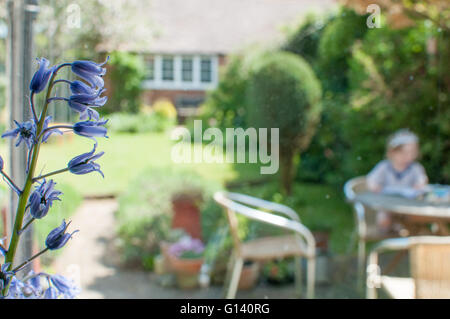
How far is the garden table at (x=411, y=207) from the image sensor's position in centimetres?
262

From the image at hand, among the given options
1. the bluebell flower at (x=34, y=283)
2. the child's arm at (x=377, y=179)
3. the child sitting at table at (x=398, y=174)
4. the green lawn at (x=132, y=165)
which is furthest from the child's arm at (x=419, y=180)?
the bluebell flower at (x=34, y=283)

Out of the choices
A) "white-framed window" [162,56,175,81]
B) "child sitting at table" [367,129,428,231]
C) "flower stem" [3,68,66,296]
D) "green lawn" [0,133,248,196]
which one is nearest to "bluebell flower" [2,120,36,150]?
"flower stem" [3,68,66,296]

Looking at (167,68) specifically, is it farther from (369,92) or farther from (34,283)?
(34,283)

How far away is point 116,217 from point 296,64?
1688mm

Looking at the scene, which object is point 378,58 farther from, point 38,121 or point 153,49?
point 38,121

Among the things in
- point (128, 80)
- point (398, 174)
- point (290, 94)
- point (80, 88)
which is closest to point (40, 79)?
point (80, 88)

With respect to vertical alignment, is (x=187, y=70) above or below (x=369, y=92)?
above

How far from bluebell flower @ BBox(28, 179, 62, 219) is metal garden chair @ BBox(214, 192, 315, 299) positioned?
1739mm

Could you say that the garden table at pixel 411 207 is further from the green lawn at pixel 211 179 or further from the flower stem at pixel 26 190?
the flower stem at pixel 26 190

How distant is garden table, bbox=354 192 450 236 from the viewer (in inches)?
103

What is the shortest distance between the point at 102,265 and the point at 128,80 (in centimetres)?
121

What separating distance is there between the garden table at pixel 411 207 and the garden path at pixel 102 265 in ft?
2.52

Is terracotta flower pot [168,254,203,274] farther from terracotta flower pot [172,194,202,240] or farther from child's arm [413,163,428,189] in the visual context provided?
child's arm [413,163,428,189]

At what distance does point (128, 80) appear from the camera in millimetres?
2586
